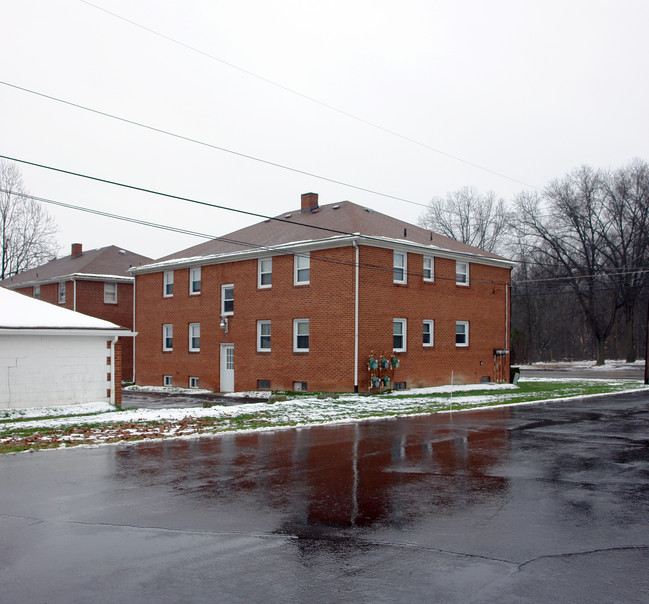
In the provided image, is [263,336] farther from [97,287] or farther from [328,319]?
[97,287]

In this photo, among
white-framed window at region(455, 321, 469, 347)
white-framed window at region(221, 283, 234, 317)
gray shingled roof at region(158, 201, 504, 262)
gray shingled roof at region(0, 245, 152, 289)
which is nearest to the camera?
gray shingled roof at region(158, 201, 504, 262)

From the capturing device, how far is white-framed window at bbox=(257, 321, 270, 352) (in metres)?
29.3

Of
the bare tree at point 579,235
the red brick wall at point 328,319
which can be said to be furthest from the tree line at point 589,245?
the red brick wall at point 328,319

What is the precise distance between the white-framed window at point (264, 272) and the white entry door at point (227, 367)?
3.46m

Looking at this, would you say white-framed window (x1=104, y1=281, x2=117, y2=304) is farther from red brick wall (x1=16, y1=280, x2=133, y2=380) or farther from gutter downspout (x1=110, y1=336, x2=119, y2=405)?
gutter downspout (x1=110, y1=336, x2=119, y2=405)

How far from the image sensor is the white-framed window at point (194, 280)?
32938 millimetres

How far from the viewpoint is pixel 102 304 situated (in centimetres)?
4038

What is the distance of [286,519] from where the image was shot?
7469 mm

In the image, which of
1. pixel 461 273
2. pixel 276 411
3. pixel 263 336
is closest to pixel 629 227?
pixel 461 273

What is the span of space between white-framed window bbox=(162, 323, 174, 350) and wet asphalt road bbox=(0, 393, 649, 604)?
21979 millimetres

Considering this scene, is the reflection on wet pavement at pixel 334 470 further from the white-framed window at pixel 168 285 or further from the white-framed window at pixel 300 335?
the white-framed window at pixel 168 285

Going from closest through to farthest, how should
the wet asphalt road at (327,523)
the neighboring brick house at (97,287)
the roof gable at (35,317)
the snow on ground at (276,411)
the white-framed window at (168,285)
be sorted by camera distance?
1. the wet asphalt road at (327,523)
2. the snow on ground at (276,411)
3. the roof gable at (35,317)
4. the white-framed window at (168,285)
5. the neighboring brick house at (97,287)

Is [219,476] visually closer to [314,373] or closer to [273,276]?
[314,373]

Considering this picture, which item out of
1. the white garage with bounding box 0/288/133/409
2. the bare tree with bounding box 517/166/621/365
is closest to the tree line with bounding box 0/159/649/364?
the bare tree with bounding box 517/166/621/365
